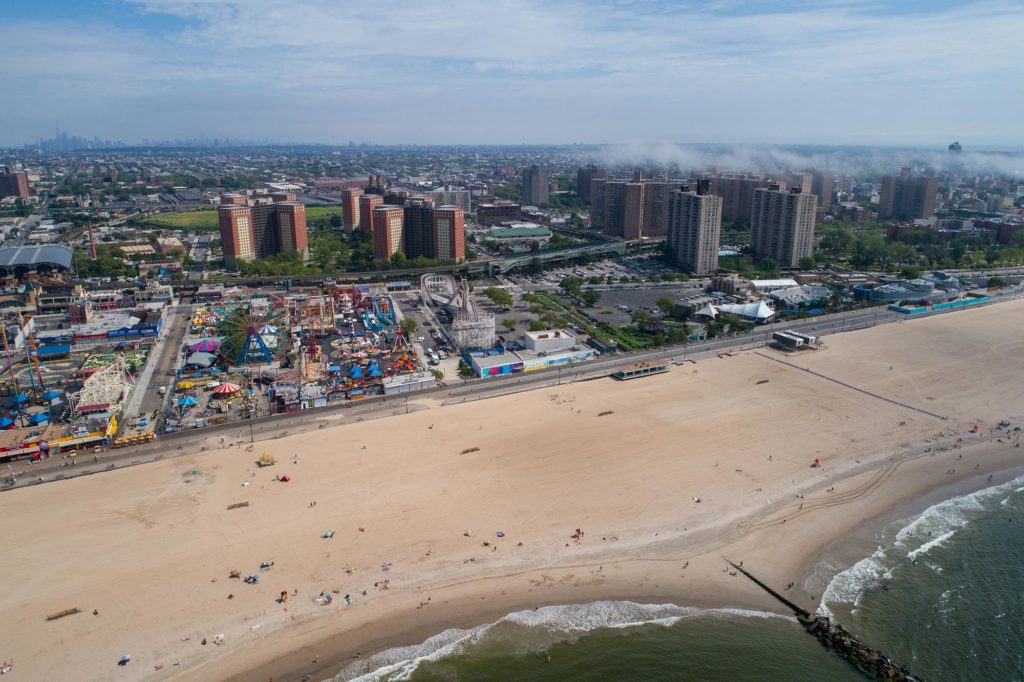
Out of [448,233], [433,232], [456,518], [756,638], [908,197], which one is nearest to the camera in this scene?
[756,638]

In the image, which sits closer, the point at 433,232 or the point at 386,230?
the point at 386,230

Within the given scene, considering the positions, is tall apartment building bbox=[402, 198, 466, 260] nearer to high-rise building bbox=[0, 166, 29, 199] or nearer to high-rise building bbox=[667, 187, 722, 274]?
high-rise building bbox=[667, 187, 722, 274]

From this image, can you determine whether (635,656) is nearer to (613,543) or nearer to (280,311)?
(613,543)

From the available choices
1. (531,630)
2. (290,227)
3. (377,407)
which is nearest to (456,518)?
(531,630)

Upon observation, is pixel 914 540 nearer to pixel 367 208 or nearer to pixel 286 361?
pixel 286 361

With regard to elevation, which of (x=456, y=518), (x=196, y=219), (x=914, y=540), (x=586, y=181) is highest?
(x=586, y=181)

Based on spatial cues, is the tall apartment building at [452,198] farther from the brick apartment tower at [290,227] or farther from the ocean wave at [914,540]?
the ocean wave at [914,540]

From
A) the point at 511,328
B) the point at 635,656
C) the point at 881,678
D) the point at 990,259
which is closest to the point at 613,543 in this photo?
the point at 635,656
